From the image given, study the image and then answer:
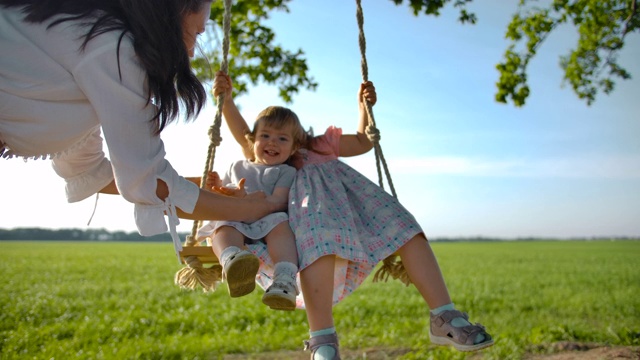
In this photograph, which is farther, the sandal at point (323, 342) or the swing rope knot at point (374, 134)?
the swing rope knot at point (374, 134)

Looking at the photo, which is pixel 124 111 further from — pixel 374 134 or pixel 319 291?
pixel 374 134

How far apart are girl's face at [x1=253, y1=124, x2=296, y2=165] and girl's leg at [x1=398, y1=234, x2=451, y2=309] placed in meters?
0.92

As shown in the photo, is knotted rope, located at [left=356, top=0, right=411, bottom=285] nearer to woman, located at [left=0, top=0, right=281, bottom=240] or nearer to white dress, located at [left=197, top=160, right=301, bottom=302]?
white dress, located at [left=197, top=160, right=301, bottom=302]

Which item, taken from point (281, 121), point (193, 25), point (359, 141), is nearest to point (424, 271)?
point (359, 141)

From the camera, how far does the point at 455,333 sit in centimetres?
298

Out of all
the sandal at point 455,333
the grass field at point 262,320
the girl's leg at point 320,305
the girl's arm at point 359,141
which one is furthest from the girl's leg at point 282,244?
the grass field at point 262,320

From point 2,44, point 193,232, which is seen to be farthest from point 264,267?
point 2,44

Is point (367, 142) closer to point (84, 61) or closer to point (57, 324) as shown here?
point (84, 61)

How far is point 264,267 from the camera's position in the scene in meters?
3.18

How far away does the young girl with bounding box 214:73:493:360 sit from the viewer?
2.93 m

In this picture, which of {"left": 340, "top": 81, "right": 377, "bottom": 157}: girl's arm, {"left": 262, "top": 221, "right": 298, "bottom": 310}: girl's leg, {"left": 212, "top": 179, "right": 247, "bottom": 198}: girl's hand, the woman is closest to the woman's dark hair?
the woman

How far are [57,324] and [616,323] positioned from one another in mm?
6703

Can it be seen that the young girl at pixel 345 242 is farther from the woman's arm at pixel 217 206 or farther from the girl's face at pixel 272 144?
the woman's arm at pixel 217 206

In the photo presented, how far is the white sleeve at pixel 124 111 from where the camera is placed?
2117mm
